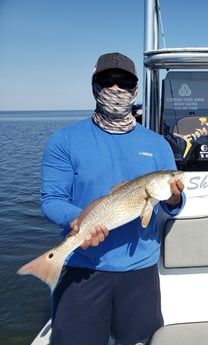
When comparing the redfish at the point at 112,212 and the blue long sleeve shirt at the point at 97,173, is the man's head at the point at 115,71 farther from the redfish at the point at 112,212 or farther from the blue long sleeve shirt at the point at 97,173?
the redfish at the point at 112,212

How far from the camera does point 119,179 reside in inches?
108

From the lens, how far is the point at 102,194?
107 inches

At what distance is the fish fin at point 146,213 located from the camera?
2645 mm

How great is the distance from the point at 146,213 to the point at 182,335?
1.33 meters

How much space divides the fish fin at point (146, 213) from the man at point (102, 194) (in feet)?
0.65

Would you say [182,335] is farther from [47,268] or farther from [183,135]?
[183,135]

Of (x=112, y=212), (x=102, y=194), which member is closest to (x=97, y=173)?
(x=102, y=194)

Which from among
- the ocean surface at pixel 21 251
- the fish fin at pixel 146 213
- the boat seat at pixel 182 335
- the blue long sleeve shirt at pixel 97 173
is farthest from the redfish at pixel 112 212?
the ocean surface at pixel 21 251

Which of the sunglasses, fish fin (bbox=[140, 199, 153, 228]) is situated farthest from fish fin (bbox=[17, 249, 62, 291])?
the sunglasses

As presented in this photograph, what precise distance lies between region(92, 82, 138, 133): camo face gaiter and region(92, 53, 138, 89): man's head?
0.04 m

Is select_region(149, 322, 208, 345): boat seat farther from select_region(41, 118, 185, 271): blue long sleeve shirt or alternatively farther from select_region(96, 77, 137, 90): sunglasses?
select_region(96, 77, 137, 90): sunglasses

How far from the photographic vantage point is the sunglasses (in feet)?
8.82

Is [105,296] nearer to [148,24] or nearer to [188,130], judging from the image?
[188,130]

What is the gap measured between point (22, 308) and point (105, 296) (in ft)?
13.9
